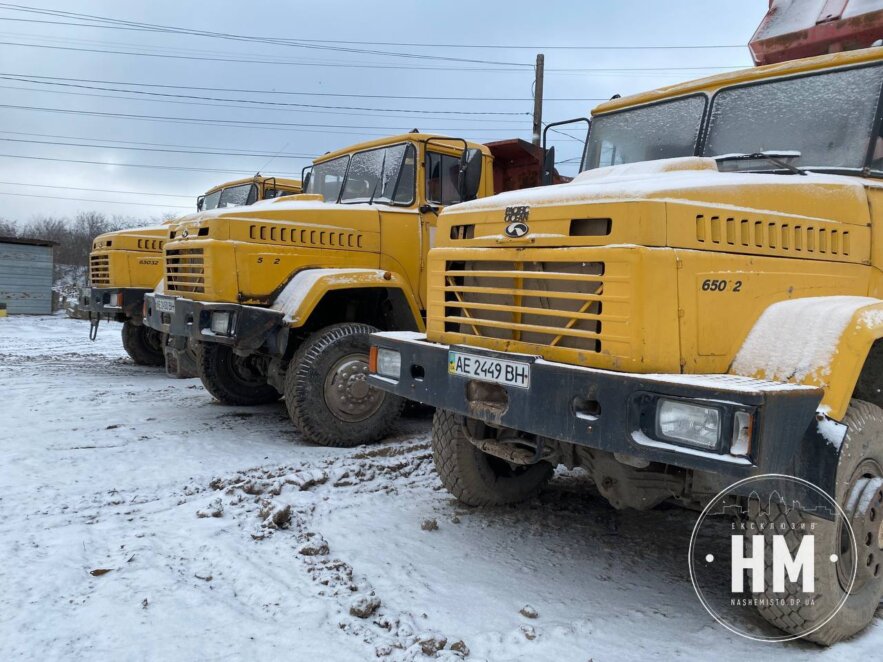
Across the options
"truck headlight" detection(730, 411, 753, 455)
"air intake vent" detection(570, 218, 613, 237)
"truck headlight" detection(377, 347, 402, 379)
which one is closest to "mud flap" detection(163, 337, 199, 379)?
"truck headlight" detection(377, 347, 402, 379)

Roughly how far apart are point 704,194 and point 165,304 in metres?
4.90

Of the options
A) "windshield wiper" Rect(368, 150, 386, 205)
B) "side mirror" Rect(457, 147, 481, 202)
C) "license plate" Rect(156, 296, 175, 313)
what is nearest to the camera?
"side mirror" Rect(457, 147, 481, 202)

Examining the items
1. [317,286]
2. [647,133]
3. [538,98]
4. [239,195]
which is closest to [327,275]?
[317,286]

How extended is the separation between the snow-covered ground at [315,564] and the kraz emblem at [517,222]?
166 centimetres

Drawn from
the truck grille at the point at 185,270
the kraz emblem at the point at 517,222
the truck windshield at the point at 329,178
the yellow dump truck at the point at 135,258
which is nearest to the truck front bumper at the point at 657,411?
the kraz emblem at the point at 517,222

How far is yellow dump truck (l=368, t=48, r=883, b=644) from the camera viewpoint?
2.45 m

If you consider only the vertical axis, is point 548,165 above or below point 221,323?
above

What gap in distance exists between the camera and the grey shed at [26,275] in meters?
20.5

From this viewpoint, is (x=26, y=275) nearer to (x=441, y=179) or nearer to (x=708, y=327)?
(x=441, y=179)

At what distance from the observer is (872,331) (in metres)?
2.62

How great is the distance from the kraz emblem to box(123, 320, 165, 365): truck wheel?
8616mm

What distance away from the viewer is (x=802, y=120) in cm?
354

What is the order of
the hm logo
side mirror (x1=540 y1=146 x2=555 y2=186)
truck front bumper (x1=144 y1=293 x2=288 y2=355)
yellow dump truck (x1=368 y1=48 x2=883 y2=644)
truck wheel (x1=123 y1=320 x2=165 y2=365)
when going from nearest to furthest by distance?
yellow dump truck (x1=368 y1=48 x2=883 y2=644), the hm logo, side mirror (x1=540 y1=146 x2=555 y2=186), truck front bumper (x1=144 y1=293 x2=288 y2=355), truck wheel (x1=123 y1=320 x2=165 y2=365)

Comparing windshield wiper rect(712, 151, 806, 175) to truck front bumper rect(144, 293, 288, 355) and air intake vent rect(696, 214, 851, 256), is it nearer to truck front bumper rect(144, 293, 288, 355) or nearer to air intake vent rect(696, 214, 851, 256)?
air intake vent rect(696, 214, 851, 256)
